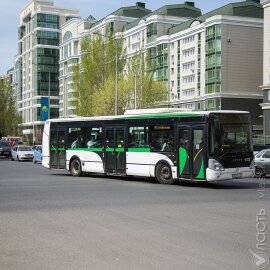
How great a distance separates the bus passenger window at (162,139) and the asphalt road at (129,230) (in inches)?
152

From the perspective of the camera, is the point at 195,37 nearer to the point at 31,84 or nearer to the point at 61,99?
the point at 61,99

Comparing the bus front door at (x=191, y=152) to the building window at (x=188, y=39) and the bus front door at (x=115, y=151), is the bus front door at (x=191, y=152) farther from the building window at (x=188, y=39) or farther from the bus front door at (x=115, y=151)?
the building window at (x=188, y=39)

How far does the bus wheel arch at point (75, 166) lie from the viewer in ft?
79.5

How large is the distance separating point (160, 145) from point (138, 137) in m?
1.37

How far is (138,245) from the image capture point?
791cm

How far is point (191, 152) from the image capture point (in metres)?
18.8

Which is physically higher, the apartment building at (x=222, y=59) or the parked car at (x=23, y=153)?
the apartment building at (x=222, y=59)

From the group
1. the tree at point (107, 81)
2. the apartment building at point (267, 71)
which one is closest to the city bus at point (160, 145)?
the tree at point (107, 81)

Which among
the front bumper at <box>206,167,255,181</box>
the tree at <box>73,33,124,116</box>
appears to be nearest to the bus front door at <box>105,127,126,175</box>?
the front bumper at <box>206,167,255,181</box>

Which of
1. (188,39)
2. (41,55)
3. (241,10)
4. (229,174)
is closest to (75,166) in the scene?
(229,174)

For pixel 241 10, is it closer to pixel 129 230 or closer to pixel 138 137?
pixel 138 137

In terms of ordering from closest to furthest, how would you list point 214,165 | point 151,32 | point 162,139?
point 214,165
point 162,139
point 151,32

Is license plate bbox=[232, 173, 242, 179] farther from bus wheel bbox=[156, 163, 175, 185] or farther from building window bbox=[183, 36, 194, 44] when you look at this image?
building window bbox=[183, 36, 194, 44]
